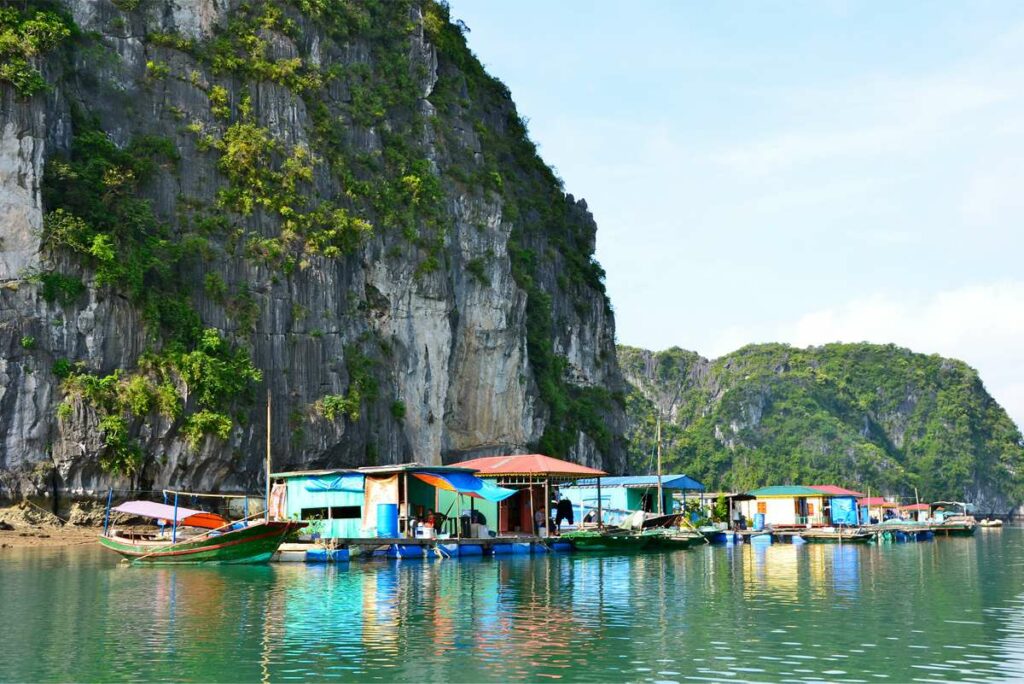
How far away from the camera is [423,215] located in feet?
186

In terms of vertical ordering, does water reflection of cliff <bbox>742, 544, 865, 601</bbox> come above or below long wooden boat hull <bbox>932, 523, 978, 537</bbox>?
above

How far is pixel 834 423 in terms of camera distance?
6289 inches

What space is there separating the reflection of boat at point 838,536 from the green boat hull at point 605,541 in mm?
16503

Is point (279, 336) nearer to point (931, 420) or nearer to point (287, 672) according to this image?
point (287, 672)

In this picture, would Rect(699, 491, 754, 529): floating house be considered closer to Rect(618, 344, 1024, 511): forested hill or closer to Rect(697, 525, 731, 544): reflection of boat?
Rect(697, 525, 731, 544): reflection of boat

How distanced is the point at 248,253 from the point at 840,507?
43.3 metres

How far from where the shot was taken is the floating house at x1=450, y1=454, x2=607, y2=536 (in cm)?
4041

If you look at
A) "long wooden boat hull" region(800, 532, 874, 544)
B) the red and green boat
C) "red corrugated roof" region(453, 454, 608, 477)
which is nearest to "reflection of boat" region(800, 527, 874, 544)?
"long wooden boat hull" region(800, 532, 874, 544)

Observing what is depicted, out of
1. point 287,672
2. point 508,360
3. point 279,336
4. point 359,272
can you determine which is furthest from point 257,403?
point 287,672

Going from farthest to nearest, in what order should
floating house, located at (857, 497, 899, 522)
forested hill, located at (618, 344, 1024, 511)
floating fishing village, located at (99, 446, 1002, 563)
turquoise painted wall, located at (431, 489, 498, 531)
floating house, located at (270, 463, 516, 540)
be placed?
forested hill, located at (618, 344, 1024, 511) < floating house, located at (857, 497, 899, 522) < turquoise painted wall, located at (431, 489, 498, 531) < floating house, located at (270, 463, 516, 540) < floating fishing village, located at (99, 446, 1002, 563)

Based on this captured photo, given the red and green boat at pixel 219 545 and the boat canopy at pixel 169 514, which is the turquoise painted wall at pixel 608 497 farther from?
the red and green boat at pixel 219 545

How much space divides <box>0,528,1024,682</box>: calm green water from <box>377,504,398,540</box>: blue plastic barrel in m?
4.76

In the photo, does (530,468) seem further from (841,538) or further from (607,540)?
(841,538)

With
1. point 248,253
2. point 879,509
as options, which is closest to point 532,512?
point 248,253
